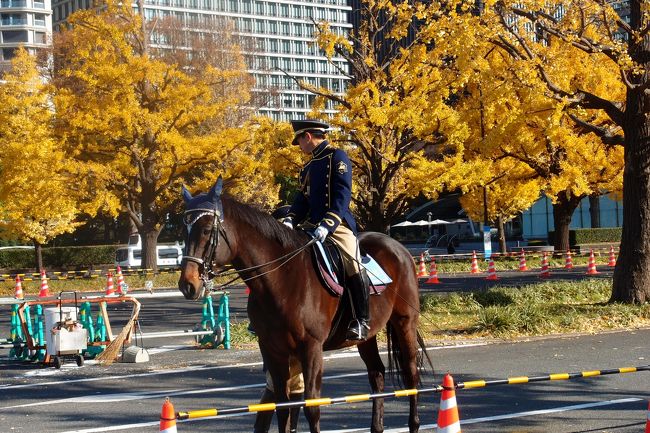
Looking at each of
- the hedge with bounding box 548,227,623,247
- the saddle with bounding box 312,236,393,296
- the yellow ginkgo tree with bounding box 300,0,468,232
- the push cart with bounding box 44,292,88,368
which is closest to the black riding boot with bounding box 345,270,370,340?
the saddle with bounding box 312,236,393,296

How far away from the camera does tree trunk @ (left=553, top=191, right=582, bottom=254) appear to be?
43719mm

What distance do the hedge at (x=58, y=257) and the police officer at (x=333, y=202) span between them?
5020 centimetres

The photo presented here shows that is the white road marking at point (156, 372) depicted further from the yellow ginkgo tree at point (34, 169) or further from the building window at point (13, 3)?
the building window at point (13, 3)

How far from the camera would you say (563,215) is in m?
44.6

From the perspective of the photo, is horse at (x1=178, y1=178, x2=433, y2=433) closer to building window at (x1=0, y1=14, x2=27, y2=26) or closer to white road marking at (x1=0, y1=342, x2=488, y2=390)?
white road marking at (x1=0, y1=342, x2=488, y2=390)

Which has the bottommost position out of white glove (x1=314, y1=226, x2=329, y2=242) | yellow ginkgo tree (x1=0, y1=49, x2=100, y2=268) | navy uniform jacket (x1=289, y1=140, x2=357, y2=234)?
white glove (x1=314, y1=226, x2=329, y2=242)

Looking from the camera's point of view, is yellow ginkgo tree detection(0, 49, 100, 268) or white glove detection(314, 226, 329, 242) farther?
yellow ginkgo tree detection(0, 49, 100, 268)

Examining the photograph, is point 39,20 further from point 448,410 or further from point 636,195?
point 448,410

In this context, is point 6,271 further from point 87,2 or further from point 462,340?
point 87,2

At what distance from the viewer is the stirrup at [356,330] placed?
8766 millimetres

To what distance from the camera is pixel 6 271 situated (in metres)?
52.3

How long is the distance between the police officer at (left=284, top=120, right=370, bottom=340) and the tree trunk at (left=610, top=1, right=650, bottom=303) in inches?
521

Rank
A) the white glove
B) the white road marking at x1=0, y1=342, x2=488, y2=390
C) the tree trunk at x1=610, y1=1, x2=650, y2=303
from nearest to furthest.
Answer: the white glove → the white road marking at x1=0, y1=342, x2=488, y2=390 → the tree trunk at x1=610, y1=1, x2=650, y2=303

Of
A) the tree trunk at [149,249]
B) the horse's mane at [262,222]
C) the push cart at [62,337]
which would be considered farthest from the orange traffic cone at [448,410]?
the tree trunk at [149,249]
